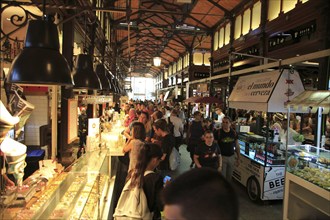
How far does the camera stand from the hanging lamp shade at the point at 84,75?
10.5 ft

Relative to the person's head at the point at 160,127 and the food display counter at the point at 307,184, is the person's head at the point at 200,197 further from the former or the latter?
the person's head at the point at 160,127

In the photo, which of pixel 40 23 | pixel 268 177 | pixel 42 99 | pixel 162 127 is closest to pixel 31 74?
pixel 40 23

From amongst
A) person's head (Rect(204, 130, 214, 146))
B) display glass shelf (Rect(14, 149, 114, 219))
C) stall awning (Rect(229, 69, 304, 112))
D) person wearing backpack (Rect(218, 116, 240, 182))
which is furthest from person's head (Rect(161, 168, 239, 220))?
person wearing backpack (Rect(218, 116, 240, 182))

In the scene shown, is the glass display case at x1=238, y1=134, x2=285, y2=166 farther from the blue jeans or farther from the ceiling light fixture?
the ceiling light fixture

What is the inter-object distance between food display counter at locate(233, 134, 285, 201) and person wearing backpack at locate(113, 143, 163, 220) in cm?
352

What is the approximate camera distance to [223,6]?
32.7 ft

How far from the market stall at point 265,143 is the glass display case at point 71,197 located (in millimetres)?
3481

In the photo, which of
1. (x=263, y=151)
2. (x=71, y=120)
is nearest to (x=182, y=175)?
(x=71, y=120)

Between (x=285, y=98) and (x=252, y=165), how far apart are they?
1.76 meters

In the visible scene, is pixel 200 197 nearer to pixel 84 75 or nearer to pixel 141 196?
pixel 141 196

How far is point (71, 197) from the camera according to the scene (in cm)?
237

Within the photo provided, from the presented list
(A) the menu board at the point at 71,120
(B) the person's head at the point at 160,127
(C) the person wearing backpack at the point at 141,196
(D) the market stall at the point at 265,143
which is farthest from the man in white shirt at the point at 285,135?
(A) the menu board at the point at 71,120

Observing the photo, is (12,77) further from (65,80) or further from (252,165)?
(252,165)

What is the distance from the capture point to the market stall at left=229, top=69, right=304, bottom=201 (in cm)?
510
